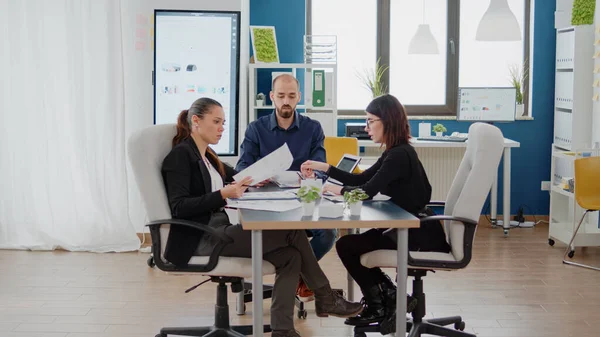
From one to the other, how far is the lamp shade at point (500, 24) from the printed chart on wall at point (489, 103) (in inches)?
31.8

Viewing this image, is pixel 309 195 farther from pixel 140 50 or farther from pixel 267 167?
pixel 140 50

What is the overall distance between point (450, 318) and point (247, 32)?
365cm

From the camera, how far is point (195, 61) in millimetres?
6348

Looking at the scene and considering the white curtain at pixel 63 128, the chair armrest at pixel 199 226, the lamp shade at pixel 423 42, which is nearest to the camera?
the chair armrest at pixel 199 226

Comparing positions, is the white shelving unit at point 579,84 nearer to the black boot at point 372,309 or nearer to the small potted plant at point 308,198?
the black boot at point 372,309

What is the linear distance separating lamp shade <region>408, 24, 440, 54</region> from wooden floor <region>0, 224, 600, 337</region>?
1.95m

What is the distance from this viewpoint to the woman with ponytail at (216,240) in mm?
3586

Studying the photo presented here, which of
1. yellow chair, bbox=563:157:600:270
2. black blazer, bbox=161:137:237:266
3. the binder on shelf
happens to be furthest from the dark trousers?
the binder on shelf

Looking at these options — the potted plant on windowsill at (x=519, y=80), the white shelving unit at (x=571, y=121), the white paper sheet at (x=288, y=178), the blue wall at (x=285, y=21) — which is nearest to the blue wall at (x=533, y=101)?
the blue wall at (x=285, y=21)

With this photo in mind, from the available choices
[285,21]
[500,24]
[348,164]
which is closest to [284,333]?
[348,164]

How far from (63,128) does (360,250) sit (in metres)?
3.18

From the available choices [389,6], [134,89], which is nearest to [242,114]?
[134,89]

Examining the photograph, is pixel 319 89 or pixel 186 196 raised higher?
pixel 319 89

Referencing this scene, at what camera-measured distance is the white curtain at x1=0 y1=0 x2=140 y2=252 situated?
612 centimetres
